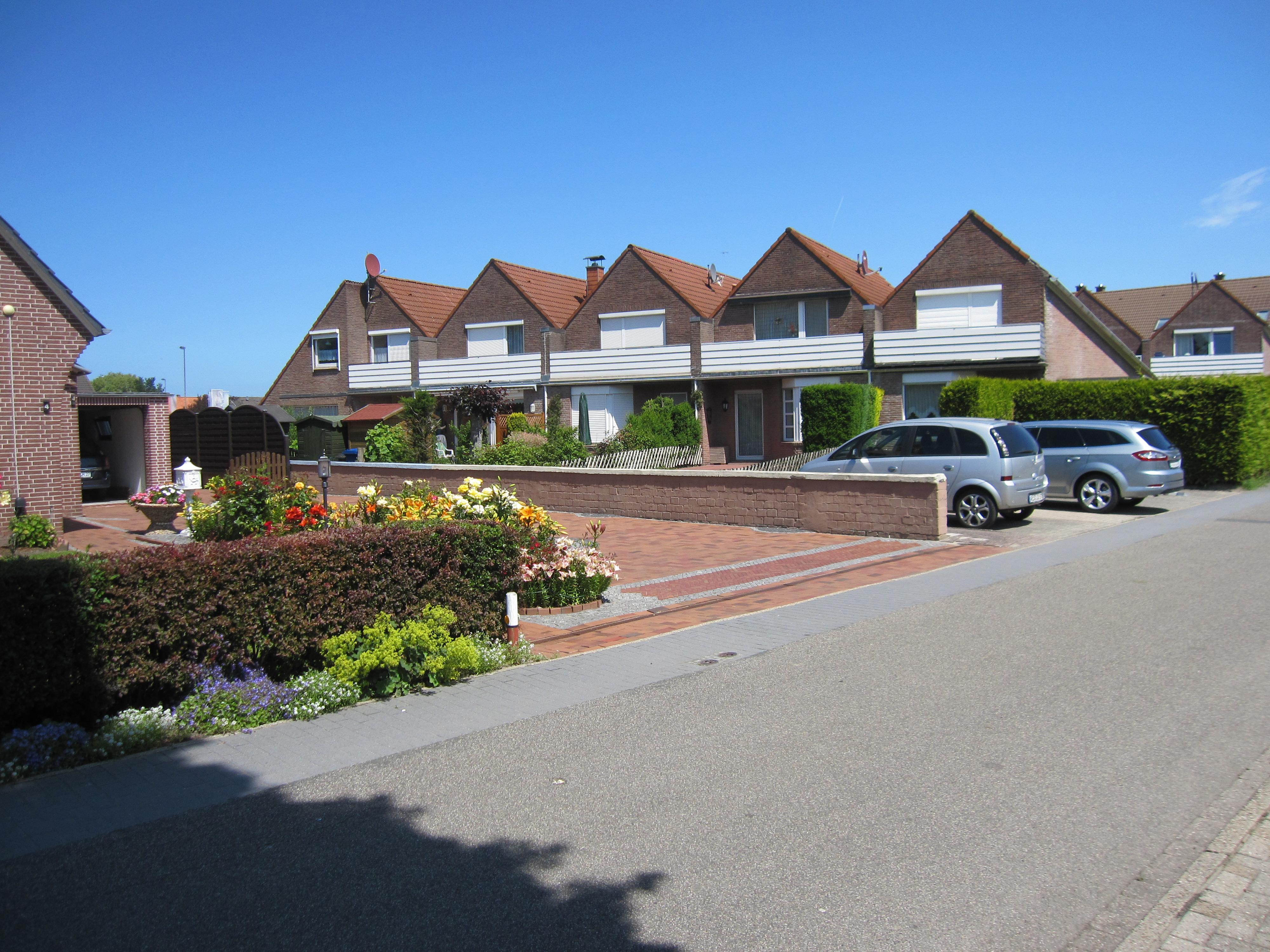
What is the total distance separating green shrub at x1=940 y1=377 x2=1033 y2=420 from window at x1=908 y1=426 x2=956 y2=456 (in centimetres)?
703

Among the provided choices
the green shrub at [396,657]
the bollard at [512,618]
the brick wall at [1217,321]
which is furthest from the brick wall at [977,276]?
the green shrub at [396,657]

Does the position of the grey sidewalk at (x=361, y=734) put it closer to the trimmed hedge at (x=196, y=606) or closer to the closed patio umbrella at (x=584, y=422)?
the trimmed hedge at (x=196, y=606)

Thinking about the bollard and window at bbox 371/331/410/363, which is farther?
window at bbox 371/331/410/363

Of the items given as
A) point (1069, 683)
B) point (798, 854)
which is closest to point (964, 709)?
point (1069, 683)

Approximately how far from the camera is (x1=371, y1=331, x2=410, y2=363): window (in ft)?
134

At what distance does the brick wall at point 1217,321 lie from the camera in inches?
1651

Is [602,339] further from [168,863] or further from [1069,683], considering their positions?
[168,863]

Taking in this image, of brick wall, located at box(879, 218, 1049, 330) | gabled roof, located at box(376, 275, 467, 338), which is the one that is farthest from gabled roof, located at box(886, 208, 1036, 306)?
gabled roof, located at box(376, 275, 467, 338)

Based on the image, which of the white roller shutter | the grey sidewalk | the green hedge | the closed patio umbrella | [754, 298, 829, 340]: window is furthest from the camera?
the white roller shutter

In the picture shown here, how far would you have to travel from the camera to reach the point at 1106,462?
17.8 m

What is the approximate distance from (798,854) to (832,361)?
94.3ft

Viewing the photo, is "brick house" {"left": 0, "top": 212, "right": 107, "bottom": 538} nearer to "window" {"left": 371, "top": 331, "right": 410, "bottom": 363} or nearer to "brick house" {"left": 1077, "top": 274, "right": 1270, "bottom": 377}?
"window" {"left": 371, "top": 331, "right": 410, "bottom": 363}

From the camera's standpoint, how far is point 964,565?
12.3 metres

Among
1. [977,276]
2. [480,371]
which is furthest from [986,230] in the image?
[480,371]
